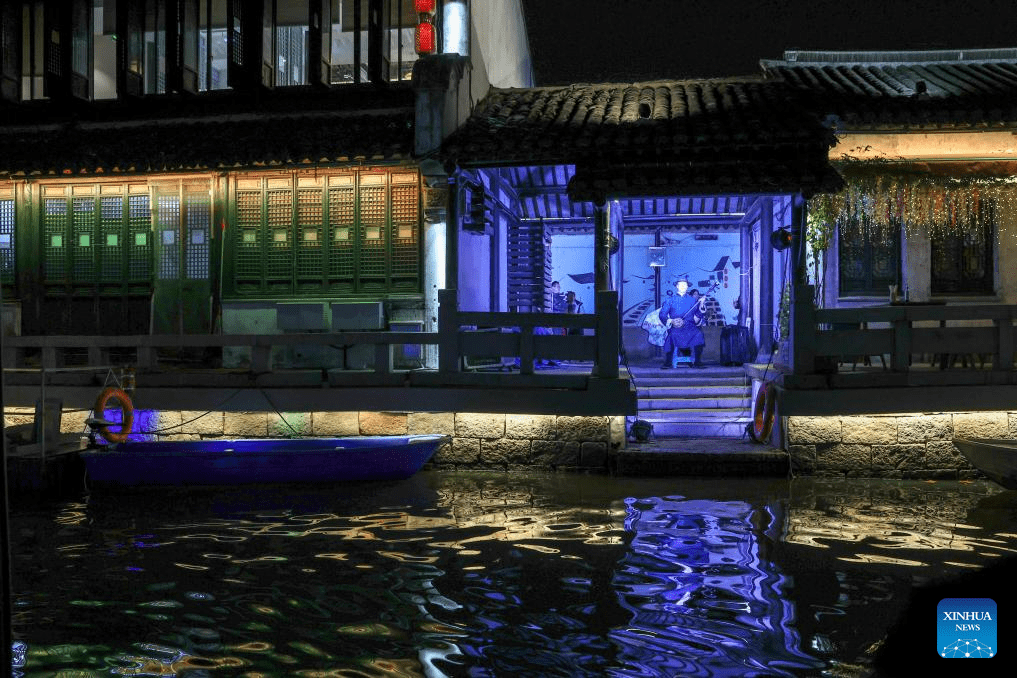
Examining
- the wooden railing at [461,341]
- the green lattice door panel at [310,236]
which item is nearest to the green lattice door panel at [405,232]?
the green lattice door panel at [310,236]

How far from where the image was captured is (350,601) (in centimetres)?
705

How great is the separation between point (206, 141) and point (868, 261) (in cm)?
1282

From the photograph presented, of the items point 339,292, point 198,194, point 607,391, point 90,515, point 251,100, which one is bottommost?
point 90,515

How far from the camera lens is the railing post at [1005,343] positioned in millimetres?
11867

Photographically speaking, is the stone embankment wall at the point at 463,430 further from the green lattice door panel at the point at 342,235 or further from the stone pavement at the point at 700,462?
the green lattice door panel at the point at 342,235

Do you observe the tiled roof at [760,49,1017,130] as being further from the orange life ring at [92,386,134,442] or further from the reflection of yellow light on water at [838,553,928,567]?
the orange life ring at [92,386,134,442]

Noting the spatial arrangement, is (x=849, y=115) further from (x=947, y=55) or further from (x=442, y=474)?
(x=442, y=474)

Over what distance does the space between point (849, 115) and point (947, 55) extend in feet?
17.0

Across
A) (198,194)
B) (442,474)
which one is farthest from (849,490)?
(198,194)

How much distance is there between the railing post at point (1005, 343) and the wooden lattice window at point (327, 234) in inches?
376

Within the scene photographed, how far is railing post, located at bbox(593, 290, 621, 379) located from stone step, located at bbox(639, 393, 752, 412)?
104 inches

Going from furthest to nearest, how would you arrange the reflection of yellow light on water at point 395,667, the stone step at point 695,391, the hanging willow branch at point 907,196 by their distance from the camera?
the stone step at point 695,391 → the hanging willow branch at point 907,196 → the reflection of yellow light on water at point 395,667

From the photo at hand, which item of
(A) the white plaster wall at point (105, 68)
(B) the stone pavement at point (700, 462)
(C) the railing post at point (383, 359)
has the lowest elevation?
(B) the stone pavement at point (700, 462)

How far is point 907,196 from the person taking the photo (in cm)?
1439
